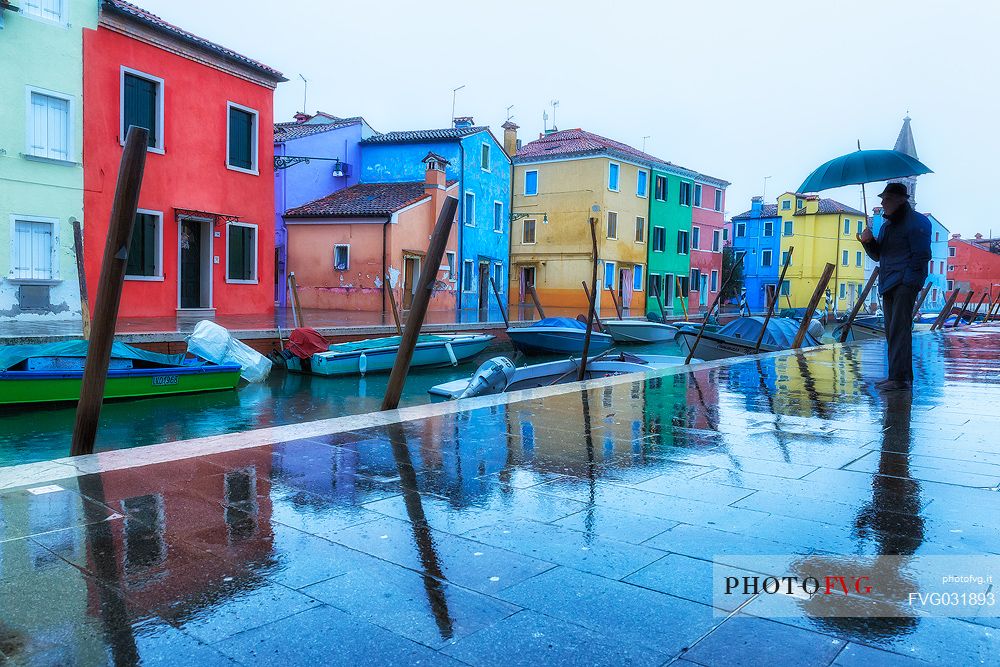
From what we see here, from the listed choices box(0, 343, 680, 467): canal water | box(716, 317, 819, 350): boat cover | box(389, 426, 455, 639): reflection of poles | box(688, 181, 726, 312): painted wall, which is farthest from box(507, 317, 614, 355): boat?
box(688, 181, 726, 312): painted wall

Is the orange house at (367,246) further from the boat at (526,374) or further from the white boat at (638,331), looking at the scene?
the boat at (526,374)

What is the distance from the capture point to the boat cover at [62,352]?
11.3 m

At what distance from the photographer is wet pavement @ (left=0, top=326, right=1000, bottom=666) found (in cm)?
212

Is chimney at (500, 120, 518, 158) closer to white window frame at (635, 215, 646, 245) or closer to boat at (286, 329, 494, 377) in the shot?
white window frame at (635, 215, 646, 245)

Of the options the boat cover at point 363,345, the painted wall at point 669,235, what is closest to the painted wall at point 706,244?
the painted wall at point 669,235

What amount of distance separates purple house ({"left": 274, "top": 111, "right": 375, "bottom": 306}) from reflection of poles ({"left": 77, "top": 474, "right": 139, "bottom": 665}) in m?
26.5

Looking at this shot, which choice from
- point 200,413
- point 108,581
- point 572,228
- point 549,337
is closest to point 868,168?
point 108,581

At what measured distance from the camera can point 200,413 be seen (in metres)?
11.6

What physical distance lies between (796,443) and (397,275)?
920 inches

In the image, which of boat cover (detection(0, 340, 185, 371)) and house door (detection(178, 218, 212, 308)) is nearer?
boat cover (detection(0, 340, 185, 371))

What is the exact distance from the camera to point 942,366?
1012cm

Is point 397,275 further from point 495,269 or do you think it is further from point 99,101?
point 99,101

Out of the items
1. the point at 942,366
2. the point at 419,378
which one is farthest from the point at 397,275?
the point at 942,366

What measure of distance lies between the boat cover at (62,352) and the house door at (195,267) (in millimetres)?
7223
